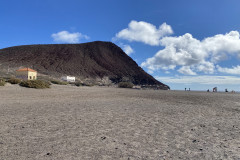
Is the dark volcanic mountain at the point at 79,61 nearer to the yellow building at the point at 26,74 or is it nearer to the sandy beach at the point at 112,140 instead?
the yellow building at the point at 26,74

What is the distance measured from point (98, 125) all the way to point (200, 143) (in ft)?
9.32

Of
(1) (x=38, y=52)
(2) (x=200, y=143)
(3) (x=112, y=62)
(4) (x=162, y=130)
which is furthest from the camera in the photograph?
(3) (x=112, y=62)

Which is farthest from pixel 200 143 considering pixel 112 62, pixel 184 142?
pixel 112 62

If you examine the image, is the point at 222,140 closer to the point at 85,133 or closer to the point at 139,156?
the point at 139,156

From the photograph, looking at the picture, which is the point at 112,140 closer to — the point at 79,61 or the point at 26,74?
the point at 26,74

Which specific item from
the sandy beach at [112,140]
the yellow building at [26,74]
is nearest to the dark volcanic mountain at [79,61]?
the yellow building at [26,74]

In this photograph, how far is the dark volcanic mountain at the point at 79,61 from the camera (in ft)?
209

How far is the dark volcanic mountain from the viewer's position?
2506 inches

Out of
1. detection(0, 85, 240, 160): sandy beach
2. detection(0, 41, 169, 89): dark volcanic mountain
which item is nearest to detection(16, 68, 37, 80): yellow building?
detection(0, 41, 169, 89): dark volcanic mountain

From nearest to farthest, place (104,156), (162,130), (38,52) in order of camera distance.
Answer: (104,156) < (162,130) < (38,52)

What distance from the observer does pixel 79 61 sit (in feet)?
238

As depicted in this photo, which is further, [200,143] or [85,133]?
[85,133]

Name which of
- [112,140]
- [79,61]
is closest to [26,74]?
[112,140]

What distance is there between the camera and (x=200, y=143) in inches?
173
